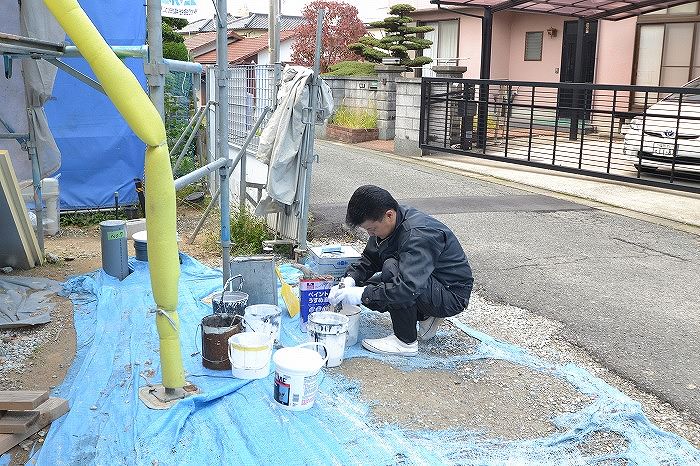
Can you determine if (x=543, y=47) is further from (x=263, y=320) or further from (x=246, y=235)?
(x=263, y=320)

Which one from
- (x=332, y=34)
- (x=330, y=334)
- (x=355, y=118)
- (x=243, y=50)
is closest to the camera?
(x=330, y=334)

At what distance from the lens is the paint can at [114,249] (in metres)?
5.45

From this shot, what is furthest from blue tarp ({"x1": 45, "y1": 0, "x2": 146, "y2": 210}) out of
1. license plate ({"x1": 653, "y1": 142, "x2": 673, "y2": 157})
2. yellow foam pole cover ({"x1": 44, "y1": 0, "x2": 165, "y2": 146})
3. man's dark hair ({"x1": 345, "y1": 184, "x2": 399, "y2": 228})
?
license plate ({"x1": 653, "y1": 142, "x2": 673, "y2": 157})

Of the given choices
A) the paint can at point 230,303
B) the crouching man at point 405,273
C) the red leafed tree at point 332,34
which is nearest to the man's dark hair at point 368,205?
the crouching man at point 405,273

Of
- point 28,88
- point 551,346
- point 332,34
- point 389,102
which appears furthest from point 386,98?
point 551,346

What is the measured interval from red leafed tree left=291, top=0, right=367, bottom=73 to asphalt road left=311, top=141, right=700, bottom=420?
14358 millimetres

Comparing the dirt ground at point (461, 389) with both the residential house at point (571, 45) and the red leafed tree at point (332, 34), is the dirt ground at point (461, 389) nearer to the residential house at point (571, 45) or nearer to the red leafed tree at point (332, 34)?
the residential house at point (571, 45)

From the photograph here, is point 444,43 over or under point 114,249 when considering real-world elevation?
over

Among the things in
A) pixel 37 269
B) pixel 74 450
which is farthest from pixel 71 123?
pixel 74 450

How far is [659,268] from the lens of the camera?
19.6ft

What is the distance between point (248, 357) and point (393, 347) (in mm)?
942

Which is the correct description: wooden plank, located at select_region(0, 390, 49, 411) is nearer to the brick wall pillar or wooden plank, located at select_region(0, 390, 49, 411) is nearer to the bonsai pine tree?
the brick wall pillar

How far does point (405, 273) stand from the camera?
12.3 feet

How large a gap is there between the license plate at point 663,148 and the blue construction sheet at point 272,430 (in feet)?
21.3
